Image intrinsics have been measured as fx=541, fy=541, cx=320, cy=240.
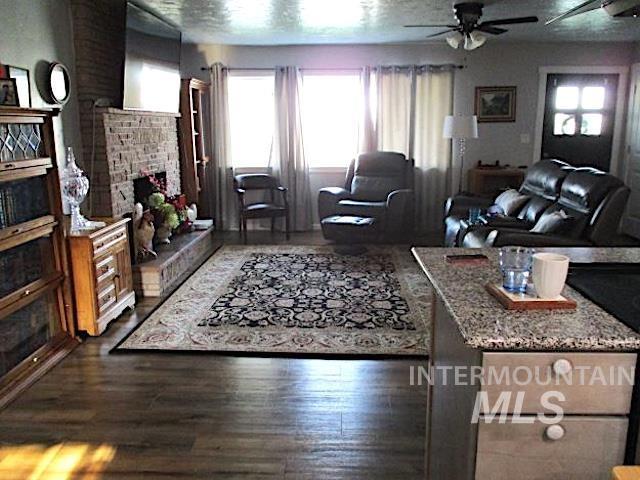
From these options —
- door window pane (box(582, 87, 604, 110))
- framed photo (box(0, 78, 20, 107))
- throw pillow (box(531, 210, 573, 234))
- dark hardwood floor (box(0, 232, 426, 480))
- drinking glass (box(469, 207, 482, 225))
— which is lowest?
dark hardwood floor (box(0, 232, 426, 480))

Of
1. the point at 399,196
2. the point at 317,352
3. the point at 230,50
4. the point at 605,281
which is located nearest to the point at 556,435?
the point at 605,281

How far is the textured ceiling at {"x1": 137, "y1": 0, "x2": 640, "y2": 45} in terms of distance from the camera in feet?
14.7

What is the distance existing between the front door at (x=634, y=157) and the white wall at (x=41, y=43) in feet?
20.0

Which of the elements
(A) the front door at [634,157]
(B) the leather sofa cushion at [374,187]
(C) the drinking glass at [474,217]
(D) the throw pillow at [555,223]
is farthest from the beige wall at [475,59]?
(D) the throw pillow at [555,223]

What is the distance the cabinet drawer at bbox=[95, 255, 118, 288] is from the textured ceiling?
2.15m

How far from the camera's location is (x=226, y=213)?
725 centimetres

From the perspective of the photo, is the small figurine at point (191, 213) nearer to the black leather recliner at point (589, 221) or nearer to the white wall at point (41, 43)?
the white wall at point (41, 43)

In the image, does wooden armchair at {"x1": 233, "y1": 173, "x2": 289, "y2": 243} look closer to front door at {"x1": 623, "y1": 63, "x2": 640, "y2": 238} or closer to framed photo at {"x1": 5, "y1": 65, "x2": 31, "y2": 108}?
framed photo at {"x1": 5, "y1": 65, "x2": 31, "y2": 108}

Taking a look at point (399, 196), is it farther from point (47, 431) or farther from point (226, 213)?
point (47, 431)

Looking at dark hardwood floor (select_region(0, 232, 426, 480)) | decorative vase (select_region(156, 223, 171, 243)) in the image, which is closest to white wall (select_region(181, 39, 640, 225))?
decorative vase (select_region(156, 223, 171, 243))

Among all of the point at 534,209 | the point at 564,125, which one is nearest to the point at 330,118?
the point at 564,125

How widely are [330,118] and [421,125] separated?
1172 mm

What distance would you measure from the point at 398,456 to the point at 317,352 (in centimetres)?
111

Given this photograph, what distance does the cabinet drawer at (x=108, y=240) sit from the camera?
355 cm
